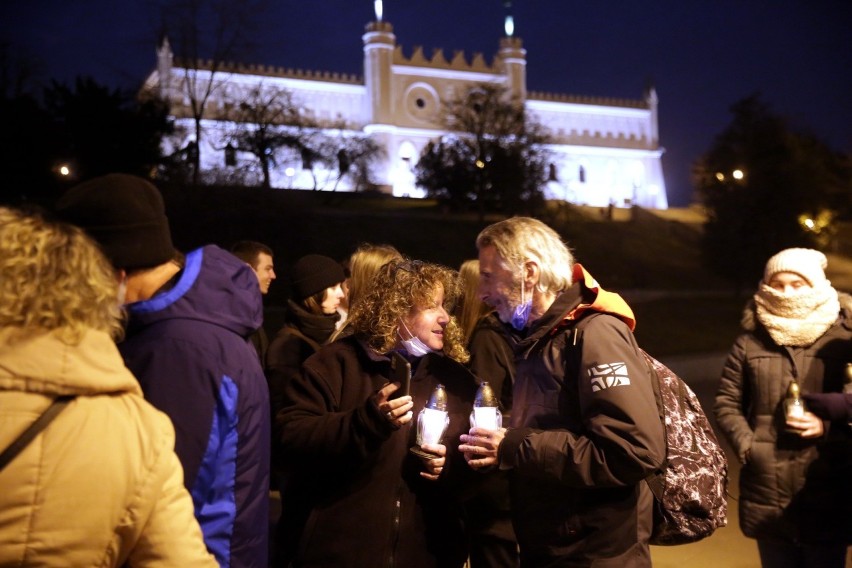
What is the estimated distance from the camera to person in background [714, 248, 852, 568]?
399 centimetres

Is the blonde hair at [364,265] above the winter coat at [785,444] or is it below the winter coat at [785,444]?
above

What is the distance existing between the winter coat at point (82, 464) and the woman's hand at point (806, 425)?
2968 millimetres

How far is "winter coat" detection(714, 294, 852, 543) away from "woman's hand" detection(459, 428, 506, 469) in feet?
5.52

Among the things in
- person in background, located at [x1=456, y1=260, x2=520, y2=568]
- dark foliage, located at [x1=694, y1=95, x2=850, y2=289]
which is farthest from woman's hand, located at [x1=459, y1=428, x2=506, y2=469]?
dark foliage, located at [x1=694, y1=95, x2=850, y2=289]

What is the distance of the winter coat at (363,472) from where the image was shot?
3176 mm

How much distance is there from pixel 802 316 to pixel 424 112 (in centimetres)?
6884

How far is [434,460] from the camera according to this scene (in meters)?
3.12

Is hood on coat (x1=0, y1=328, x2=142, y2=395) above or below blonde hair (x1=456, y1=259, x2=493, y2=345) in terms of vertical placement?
above

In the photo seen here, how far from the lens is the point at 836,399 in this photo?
12.9ft

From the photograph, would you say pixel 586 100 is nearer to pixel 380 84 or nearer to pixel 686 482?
pixel 380 84

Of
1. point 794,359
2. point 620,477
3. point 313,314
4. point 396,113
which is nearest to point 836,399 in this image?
point 794,359

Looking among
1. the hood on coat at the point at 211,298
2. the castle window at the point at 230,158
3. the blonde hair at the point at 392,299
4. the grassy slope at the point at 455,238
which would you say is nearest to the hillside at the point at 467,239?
the grassy slope at the point at 455,238

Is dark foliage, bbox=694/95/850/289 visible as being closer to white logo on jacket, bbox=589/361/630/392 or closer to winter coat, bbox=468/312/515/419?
winter coat, bbox=468/312/515/419

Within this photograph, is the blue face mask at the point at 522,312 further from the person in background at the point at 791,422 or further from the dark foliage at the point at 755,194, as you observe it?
the dark foliage at the point at 755,194
